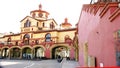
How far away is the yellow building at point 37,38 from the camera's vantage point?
143ft

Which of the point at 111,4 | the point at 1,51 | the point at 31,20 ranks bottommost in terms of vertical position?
the point at 1,51

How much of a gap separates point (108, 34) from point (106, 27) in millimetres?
350

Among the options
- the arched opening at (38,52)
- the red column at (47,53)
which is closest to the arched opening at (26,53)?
the arched opening at (38,52)

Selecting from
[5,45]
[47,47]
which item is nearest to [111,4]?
[47,47]

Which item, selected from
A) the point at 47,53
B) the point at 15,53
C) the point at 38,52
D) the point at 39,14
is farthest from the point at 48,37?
the point at 15,53

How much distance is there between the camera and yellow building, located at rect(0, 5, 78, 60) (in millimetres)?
43438

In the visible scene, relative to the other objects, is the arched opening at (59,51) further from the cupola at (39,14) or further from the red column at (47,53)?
Answer: the cupola at (39,14)

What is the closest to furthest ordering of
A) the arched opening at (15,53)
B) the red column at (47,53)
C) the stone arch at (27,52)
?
1. the red column at (47,53)
2. the stone arch at (27,52)
3. the arched opening at (15,53)

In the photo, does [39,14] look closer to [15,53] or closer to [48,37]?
[48,37]

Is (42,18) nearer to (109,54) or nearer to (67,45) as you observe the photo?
(67,45)

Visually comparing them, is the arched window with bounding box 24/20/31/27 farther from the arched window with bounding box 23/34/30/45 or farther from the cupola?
the cupola

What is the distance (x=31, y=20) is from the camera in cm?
4959

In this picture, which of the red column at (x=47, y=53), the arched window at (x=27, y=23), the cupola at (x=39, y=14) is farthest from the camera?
the cupola at (x=39, y=14)

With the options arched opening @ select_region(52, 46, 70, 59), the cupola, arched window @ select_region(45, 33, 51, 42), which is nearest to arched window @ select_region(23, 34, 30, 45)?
arched window @ select_region(45, 33, 51, 42)
